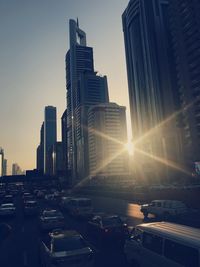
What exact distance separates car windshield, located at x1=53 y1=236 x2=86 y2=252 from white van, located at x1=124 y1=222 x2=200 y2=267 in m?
2.09

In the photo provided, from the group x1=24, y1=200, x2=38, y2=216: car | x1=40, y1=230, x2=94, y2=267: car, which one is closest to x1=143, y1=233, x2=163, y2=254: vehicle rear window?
x1=40, y1=230, x2=94, y2=267: car

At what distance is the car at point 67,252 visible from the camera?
32.0 ft

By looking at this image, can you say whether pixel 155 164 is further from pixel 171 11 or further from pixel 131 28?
pixel 131 28

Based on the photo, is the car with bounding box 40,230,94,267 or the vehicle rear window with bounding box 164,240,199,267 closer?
the vehicle rear window with bounding box 164,240,199,267

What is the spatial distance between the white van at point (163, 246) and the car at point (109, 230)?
3677mm

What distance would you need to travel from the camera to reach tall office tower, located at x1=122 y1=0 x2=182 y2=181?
126188mm

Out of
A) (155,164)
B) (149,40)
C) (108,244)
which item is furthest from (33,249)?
(149,40)

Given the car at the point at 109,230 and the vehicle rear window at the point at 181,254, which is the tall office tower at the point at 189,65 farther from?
the vehicle rear window at the point at 181,254

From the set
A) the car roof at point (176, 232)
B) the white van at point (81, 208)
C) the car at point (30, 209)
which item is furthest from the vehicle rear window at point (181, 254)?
the car at point (30, 209)

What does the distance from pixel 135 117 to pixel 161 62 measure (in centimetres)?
4714

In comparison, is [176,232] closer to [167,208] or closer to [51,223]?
[51,223]

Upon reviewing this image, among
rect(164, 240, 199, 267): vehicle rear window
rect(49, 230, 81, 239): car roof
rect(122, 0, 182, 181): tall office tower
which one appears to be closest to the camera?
rect(164, 240, 199, 267): vehicle rear window

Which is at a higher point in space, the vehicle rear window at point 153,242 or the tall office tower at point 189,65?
the tall office tower at point 189,65

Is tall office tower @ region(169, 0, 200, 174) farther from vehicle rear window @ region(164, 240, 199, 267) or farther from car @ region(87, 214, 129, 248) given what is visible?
vehicle rear window @ region(164, 240, 199, 267)
